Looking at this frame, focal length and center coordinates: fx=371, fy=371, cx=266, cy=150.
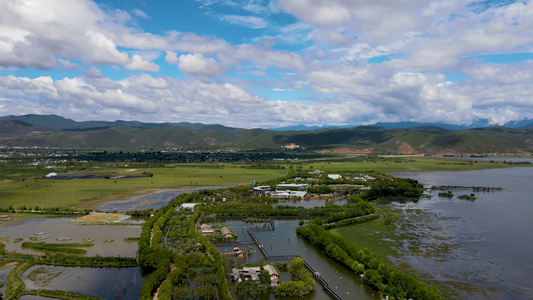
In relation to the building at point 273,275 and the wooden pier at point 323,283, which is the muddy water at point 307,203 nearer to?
the wooden pier at point 323,283

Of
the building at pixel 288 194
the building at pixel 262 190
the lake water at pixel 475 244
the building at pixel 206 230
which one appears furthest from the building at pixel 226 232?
the building at pixel 262 190

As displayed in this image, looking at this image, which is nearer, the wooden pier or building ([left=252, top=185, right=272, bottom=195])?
the wooden pier

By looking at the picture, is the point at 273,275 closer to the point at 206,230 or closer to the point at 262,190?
the point at 206,230

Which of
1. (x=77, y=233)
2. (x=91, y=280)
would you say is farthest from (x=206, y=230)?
(x=77, y=233)

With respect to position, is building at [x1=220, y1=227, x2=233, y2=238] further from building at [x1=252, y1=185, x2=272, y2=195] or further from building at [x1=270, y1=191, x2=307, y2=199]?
building at [x1=252, y1=185, x2=272, y2=195]

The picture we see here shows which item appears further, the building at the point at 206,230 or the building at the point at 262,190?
the building at the point at 262,190

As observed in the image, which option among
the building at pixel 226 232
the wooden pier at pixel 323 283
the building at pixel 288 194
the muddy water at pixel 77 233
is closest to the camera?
the wooden pier at pixel 323 283

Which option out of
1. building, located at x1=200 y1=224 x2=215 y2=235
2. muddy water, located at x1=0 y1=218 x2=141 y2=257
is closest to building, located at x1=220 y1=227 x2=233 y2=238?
building, located at x1=200 y1=224 x2=215 y2=235
